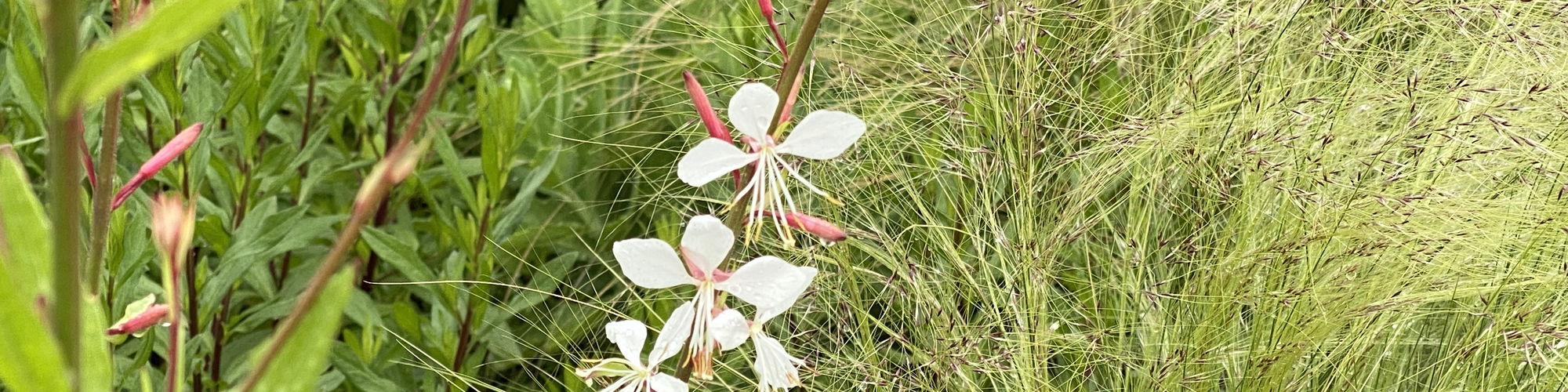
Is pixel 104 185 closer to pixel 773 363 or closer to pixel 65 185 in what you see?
pixel 65 185

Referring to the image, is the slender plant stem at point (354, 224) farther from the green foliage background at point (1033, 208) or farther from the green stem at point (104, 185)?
the green foliage background at point (1033, 208)

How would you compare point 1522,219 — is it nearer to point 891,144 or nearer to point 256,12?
point 891,144

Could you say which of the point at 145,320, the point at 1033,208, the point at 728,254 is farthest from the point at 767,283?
the point at 1033,208

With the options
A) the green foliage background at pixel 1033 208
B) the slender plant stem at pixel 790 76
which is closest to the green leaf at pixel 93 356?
the slender plant stem at pixel 790 76

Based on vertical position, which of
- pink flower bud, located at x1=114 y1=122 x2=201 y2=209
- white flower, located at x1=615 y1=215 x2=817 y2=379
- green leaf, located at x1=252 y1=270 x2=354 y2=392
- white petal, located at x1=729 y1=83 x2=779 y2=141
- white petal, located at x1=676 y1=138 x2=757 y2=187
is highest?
green leaf, located at x1=252 y1=270 x2=354 y2=392

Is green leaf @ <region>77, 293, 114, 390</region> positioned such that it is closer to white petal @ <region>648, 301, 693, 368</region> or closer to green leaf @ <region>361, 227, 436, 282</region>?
white petal @ <region>648, 301, 693, 368</region>

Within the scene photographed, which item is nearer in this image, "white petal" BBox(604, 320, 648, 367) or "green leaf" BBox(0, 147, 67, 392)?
"green leaf" BBox(0, 147, 67, 392)

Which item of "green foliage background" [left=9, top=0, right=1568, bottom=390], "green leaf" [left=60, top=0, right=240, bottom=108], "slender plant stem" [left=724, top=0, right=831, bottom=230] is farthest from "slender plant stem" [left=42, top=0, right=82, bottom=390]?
"green foliage background" [left=9, top=0, right=1568, bottom=390]
